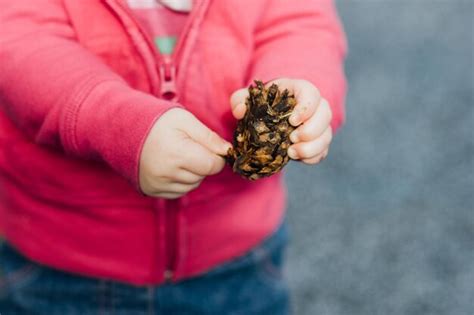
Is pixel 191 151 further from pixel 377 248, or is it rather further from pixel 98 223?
pixel 377 248

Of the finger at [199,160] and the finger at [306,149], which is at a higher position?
the finger at [306,149]

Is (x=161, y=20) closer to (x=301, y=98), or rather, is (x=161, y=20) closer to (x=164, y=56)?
(x=164, y=56)

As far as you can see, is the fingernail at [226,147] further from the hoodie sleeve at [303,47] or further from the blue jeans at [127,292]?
the blue jeans at [127,292]

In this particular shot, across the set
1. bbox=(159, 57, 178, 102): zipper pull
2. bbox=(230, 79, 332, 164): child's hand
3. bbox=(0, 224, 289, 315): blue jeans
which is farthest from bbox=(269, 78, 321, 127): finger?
bbox=(0, 224, 289, 315): blue jeans

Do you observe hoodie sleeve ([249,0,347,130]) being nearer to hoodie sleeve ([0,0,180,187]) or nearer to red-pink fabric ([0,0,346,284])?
red-pink fabric ([0,0,346,284])

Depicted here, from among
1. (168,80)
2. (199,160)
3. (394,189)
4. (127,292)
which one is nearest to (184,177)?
(199,160)

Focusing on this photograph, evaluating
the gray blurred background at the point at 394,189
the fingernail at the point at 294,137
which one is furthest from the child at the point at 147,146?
the gray blurred background at the point at 394,189
